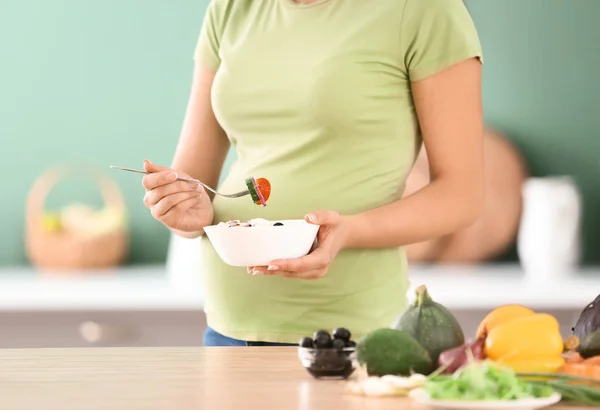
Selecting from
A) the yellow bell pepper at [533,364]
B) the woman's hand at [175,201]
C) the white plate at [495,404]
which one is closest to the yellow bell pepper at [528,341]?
the yellow bell pepper at [533,364]

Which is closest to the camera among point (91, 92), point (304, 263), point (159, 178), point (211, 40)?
point (304, 263)

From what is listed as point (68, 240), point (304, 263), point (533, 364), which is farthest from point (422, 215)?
point (68, 240)

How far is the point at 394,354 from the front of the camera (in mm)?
1216

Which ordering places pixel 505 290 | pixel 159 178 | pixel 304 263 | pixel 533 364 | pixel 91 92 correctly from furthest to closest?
pixel 91 92 < pixel 505 290 < pixel 159 178 < pixel 304 263 < pixel 533 364

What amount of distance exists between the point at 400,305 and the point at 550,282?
55.1 inches

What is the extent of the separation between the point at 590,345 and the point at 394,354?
0.24 metres

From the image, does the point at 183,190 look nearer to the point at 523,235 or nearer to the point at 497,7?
the point at 523,235

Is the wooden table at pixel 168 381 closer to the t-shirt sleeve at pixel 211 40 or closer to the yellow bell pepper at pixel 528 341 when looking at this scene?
the yellow bell pepper at pixel 528 341

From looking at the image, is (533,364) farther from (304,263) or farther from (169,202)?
(169,202)

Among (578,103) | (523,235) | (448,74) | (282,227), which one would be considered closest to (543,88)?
(578,103)

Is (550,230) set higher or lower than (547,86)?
lower

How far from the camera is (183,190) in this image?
164 cm

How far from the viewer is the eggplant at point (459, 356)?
3.92 feet

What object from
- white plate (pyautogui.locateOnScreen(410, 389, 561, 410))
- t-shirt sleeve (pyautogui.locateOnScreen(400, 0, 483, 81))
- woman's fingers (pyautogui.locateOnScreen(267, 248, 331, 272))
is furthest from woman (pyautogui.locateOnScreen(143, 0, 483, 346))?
white plate (pyautogui.locateOnScreen(410, 389, 561, 410))
